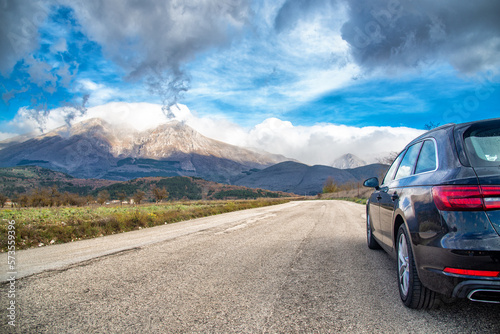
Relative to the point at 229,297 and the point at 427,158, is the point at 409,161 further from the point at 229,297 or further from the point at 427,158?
the point at 229,297

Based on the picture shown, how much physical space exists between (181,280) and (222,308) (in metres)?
1.16

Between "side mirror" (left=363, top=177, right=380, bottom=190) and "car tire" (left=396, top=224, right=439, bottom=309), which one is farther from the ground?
"side mirror" (left=363, top=177, right=380, bottom=190)

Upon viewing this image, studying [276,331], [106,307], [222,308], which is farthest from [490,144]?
[106,307]

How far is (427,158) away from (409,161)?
774mm

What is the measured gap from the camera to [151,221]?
43.7ft

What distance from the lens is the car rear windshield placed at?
99.7 inches

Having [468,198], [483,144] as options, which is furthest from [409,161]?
[468,198]

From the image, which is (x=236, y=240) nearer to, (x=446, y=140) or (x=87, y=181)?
(x=446, y=140)

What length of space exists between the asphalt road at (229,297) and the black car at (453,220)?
366 millimetres

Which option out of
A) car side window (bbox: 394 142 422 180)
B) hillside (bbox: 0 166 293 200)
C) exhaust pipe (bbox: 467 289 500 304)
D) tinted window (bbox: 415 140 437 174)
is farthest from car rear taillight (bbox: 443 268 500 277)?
hillside (bbox: 0 166 293 200)

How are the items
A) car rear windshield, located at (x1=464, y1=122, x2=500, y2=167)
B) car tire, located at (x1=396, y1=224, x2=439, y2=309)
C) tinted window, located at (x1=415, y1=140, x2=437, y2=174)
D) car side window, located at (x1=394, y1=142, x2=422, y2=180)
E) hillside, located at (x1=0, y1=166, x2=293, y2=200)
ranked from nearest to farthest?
car rear windshield, located at (x1=464, y1=122, x2=500, y2=167), car tire, located at (x1=396, y1=224, x2=439, y2=309), tinted window, located at (x1=415, y1=140, x2=437, y2=174), car side window, located at (x1=394, y1=142, x2=422, y2=180), hillside, located at (x1=0, y1=166, x2=293, y2=200)

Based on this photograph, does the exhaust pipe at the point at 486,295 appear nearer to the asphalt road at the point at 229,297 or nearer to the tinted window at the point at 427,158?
the asphalt road at the point at 229,297

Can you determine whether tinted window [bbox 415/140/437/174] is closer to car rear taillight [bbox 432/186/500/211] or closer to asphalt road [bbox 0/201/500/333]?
car rear taillight [bbox 432/186/500/211]

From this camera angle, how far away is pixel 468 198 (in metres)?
2.35
